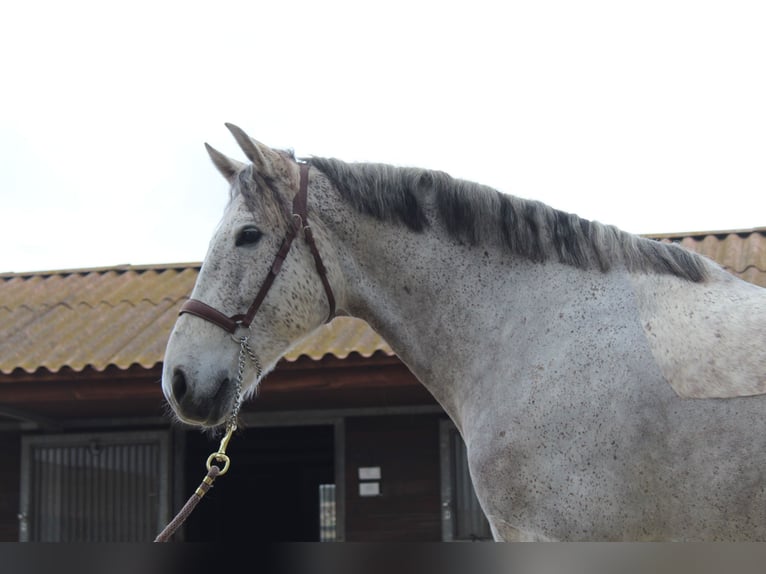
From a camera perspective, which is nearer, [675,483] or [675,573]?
[675,573]

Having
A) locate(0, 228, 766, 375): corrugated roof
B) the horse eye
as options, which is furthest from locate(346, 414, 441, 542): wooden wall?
the horse eye

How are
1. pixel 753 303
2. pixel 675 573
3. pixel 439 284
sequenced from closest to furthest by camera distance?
pixel 675 573
pixel 753 303
pixel 439 284

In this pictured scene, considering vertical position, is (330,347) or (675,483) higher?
(330,347)

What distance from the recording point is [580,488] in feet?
7.39

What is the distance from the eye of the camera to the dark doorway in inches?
401

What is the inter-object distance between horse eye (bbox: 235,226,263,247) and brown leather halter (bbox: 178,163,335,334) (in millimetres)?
89

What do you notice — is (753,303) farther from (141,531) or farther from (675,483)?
(141,531)

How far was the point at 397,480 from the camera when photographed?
790 centimetres

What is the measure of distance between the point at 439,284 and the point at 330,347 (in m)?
4.08

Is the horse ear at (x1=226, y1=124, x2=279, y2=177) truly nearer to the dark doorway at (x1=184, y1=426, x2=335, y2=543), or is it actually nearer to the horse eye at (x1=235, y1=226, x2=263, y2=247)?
the horse eye at (x1=235, y1=226, x2=263, y2=247)

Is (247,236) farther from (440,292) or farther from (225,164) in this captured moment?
(440,292)

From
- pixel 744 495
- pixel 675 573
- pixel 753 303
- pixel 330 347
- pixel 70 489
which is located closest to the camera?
pixel 675 573

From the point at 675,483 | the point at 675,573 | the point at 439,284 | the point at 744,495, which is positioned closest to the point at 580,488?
the point at 675,483

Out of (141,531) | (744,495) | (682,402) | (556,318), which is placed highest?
(556,318)
